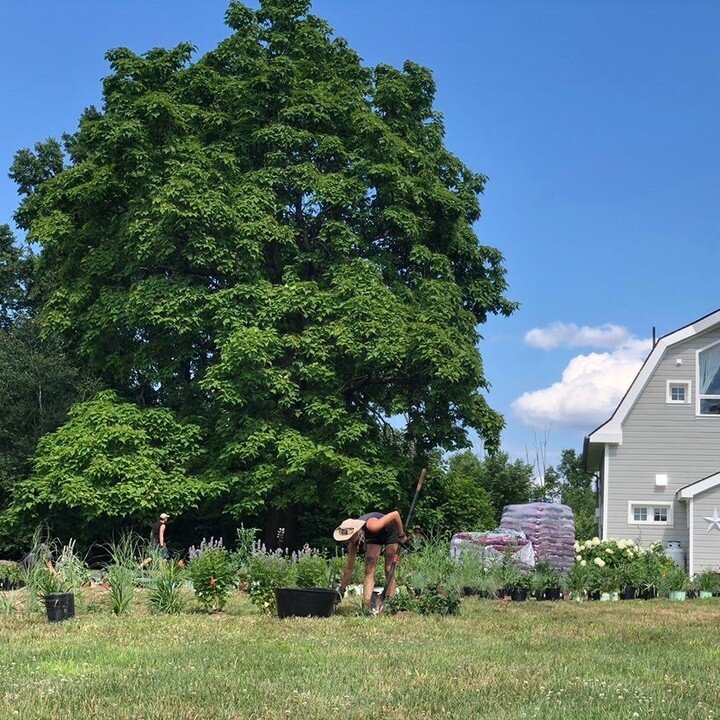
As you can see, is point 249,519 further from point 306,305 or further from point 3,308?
point 3,308

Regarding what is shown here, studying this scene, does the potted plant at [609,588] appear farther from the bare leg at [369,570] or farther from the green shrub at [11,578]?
the green shrub at [11,578]

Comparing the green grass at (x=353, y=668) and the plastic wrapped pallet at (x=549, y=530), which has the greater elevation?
the plastic wrapped pallet at (x=549, y=530)

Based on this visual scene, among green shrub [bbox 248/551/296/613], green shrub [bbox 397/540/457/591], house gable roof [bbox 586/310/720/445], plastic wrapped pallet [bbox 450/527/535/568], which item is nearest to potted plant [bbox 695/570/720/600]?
plastic wrapped pallet [bbox 450/527/535/568]

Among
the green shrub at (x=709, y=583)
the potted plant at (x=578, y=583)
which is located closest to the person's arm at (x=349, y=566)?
the potted plant at (x=578, y=583)

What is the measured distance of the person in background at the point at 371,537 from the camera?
42.5 feet

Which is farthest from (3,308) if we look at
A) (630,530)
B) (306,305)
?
(630,530)

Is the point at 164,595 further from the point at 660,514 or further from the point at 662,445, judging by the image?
the point at 662,445

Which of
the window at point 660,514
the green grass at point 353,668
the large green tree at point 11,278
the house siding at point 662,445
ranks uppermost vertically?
the large green tree at point 11,278

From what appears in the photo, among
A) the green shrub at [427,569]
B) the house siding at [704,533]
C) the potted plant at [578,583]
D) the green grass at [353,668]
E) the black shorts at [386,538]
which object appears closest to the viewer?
the green grass at [353,668]

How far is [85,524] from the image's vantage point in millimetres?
21312

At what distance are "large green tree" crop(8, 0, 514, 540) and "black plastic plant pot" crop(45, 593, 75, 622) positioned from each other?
873 cm

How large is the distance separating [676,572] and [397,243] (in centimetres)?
1034

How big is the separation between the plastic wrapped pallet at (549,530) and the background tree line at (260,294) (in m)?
3.03

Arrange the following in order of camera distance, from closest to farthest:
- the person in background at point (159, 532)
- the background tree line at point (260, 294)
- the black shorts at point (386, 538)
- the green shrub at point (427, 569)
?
the black shorts at point (386, 538) < the green shrub at point (427, 569) < the person in background at point (159, 532) < the background tree line at point (260, 294)
